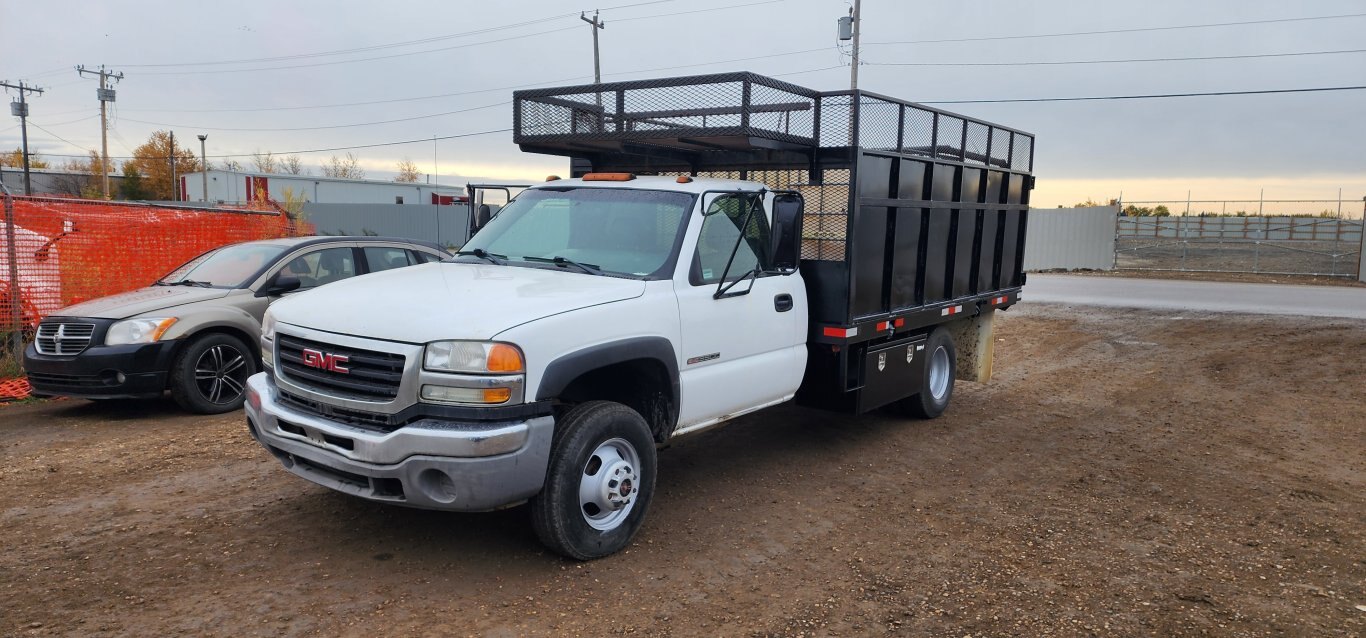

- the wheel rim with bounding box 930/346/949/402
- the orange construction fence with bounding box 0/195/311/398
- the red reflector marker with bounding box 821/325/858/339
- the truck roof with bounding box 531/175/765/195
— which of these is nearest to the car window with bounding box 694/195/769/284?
the truck roof with bounding box 531/175/765/195

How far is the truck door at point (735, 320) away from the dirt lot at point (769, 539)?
0.75m

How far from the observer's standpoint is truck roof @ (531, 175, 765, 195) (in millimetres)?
5465

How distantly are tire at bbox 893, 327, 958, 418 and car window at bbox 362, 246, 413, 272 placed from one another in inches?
204

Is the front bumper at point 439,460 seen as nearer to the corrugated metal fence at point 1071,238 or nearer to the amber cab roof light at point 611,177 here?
the amber cab roof light at point 611,177

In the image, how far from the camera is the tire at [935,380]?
7.93 meters

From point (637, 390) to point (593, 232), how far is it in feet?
3.41

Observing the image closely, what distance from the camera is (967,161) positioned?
8.01m

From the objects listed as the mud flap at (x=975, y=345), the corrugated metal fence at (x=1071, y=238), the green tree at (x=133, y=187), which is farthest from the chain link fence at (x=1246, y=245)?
the green tree at (x=133, y=187)

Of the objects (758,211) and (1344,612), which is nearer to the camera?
(1344,612)

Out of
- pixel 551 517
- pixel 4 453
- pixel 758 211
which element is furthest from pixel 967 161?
pixel 4 453

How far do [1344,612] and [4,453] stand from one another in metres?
8.52

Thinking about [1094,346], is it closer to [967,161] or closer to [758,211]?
[967,161]

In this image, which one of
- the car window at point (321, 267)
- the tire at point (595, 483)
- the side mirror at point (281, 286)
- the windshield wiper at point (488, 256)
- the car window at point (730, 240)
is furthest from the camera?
the car window at point (321, 267)

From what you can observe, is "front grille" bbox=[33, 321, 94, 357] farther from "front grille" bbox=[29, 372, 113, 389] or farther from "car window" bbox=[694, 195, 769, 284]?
"car window" bbox=[694, 195, 769, 284]
